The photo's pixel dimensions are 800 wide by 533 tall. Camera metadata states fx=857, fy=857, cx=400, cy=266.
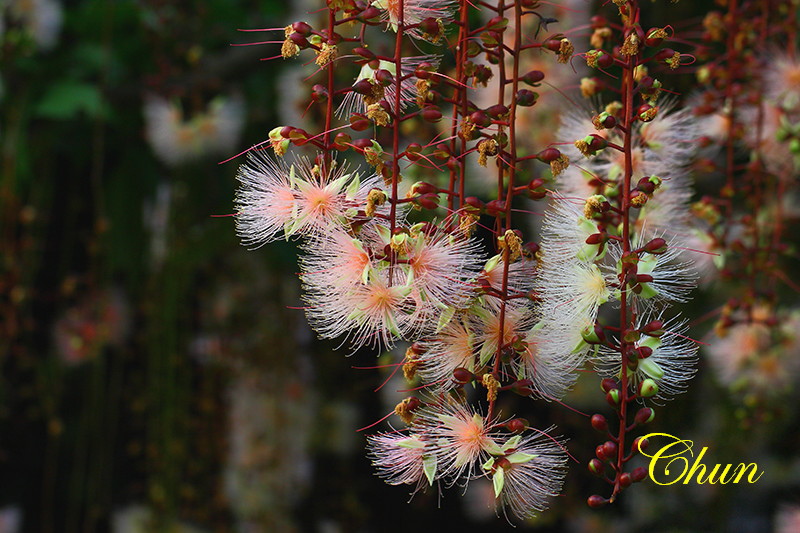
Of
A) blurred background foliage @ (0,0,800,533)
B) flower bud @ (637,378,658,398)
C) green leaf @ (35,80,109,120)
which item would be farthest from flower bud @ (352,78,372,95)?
green leaf @ (35,80,109,120)

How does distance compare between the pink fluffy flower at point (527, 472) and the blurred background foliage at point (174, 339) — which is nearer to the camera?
the pink fluffy flower at point (527, 472)

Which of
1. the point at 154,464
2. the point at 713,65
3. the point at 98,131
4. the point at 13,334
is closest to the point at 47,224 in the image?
the point at 13,334

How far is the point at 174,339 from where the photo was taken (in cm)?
204

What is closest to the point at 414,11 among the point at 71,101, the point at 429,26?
the point at 429,26

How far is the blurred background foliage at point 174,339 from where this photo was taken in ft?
6.27

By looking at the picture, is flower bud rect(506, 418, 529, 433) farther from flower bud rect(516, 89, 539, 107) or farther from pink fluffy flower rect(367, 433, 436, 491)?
flower bud rect(516, 89, 539, 107)

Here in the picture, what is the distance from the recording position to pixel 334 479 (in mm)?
2475

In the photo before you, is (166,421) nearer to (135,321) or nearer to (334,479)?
(135,321)

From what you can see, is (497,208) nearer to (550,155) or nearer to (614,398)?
(550,155)

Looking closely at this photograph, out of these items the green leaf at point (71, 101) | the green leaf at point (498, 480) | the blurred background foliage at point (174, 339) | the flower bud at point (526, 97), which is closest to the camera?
the green leaf at point (498, 480)

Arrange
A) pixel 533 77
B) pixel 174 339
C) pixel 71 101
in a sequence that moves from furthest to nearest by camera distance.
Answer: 1. pixel 174 339
2. pixel 71 101
3. pixel 533 77

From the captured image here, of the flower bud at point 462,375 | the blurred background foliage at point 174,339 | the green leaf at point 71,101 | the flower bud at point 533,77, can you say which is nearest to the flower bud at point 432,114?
the flower bud at point 533,77

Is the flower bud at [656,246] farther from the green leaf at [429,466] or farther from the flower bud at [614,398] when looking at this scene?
the green leaf at [429,466]

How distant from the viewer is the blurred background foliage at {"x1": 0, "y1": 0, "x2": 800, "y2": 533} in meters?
1.91
